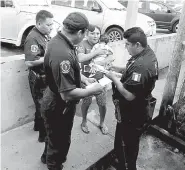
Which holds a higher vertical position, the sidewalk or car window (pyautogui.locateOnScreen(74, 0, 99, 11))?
car window (pyautogui.locateOnScreen(74, 0, 99, 11))

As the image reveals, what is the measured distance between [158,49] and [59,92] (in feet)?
15.8

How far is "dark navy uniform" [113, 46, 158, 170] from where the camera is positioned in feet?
7.82

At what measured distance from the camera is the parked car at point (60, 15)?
7.37 metres

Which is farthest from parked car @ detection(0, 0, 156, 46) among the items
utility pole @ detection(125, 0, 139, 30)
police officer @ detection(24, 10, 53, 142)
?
police officer @ detection(24, 10, 53, 142)

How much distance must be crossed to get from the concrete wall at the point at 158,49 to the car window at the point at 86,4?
10.7 feet

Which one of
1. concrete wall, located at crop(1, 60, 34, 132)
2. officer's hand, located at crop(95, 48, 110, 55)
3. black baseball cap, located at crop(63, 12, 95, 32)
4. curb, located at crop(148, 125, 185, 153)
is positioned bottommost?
curb, located at crop(148, 125, 185, 153)

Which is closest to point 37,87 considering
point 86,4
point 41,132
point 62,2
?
point 41,132

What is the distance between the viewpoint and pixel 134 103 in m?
2.58

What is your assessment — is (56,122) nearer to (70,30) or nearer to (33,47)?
(70,30)

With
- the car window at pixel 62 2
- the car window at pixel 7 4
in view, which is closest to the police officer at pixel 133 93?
the car window at pixel 7 4

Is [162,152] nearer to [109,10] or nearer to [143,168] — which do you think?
[143,168]

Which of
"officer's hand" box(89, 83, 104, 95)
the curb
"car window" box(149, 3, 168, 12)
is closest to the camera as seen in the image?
"officer's hand" box(89, 83, 104, 95)

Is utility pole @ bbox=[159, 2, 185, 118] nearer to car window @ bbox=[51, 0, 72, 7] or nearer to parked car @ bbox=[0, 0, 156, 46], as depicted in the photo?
parked car @ bbox=[0, 0, 156, 46]

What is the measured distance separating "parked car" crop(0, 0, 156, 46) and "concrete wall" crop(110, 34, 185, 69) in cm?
197
